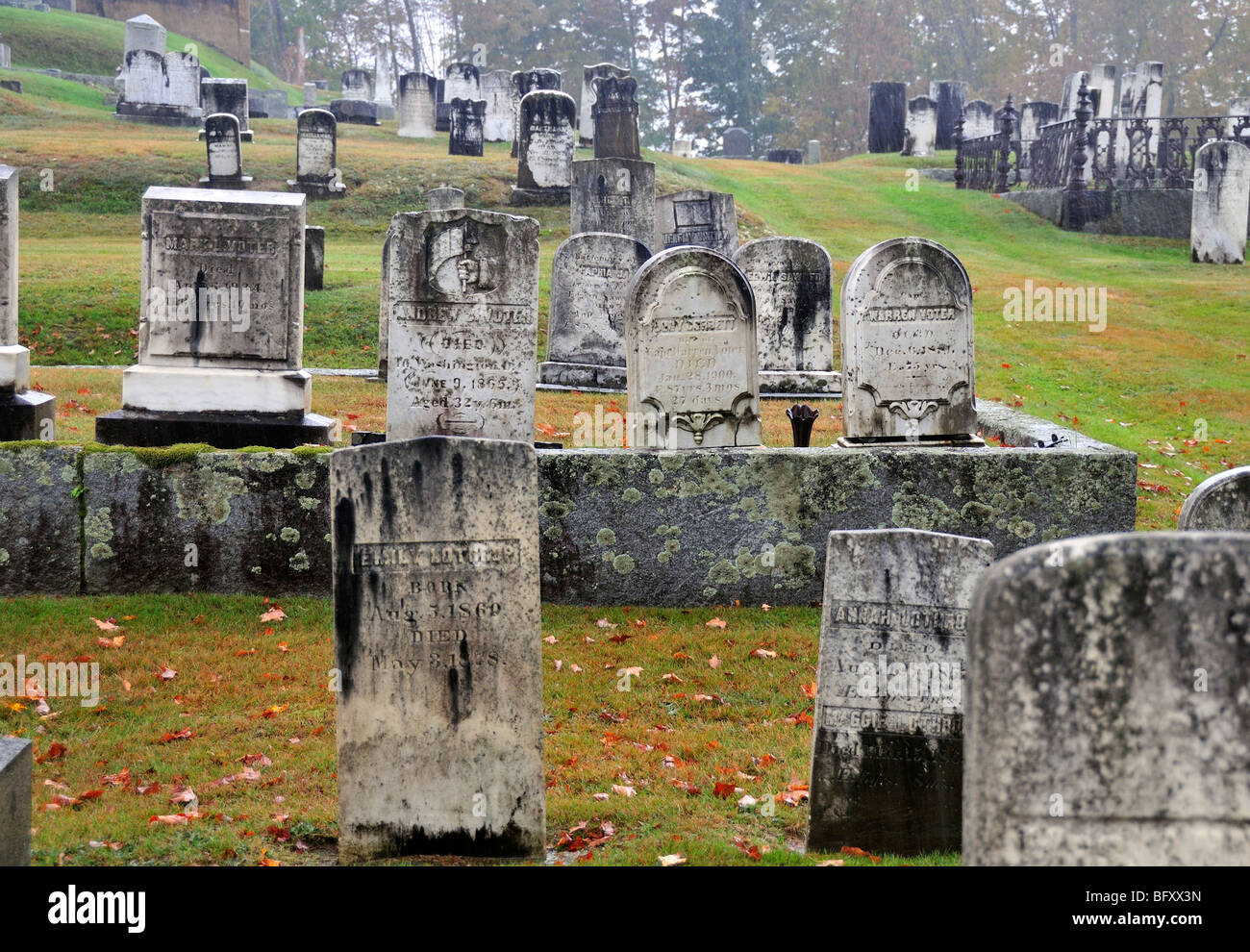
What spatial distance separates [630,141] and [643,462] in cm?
1849

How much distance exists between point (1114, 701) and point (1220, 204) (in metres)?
23.4

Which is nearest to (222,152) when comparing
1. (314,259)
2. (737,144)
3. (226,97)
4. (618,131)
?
(618,131)

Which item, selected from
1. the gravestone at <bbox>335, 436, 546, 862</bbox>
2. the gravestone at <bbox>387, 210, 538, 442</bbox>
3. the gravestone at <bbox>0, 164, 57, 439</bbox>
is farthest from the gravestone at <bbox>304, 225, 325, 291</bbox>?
the gravestone at <bbox>335, 436, 546, 862</bbox>

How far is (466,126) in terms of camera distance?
29688mm

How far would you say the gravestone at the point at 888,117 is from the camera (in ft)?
132

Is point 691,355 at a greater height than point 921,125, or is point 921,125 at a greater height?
point 921,125

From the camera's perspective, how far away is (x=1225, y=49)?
5094cm

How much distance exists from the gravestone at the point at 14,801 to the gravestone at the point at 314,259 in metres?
13.0

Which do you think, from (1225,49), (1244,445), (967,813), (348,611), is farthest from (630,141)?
(1225,49)

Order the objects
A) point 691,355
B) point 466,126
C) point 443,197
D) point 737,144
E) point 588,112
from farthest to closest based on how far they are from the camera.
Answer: point 737,144 → point 588,112 → point 466,126 → point 443,197 → point 691,355

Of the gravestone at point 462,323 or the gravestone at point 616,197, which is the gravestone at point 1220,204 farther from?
the gravestone at point 462,323

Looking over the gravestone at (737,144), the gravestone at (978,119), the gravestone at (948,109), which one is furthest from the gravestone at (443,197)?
the gravestone at (737,144)

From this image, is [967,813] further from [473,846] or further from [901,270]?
[901,270]

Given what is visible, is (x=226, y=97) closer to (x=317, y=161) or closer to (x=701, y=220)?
(x=317, y=161)
